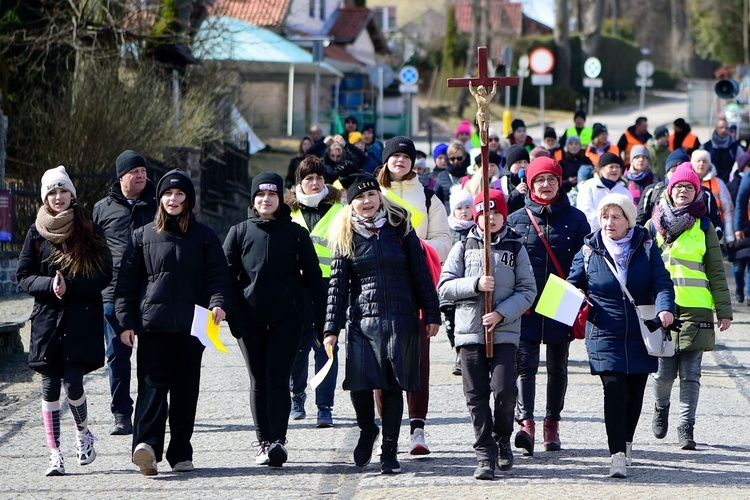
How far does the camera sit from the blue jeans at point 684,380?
312 inches

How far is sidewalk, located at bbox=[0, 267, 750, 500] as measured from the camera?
684cm

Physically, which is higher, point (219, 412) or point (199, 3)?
point (199, 3)

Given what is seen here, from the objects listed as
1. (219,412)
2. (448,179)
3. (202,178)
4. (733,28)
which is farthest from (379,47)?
(219,412)

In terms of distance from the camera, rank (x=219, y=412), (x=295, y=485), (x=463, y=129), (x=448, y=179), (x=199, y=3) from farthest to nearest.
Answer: (x=199, y=3), (x=463, y=129), (x=448, y=179), (x=219, y=412), (x=295, y=485)

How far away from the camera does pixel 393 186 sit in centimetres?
860

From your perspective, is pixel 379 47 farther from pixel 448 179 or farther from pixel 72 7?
pixel 448 179

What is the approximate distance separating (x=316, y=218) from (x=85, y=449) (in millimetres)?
2324

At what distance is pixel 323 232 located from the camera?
344 inches

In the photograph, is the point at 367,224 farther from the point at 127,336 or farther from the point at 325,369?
the point at 127,336

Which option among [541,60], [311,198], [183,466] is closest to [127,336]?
[183,466]

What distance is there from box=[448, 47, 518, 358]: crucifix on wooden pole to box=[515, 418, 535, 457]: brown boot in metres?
0.74

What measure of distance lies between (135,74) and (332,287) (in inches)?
565

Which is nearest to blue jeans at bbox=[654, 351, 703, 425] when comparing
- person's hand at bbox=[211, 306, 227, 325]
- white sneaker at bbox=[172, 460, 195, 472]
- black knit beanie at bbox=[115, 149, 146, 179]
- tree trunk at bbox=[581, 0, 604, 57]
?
person's hand at bbox=[211, 306, 227, 325]

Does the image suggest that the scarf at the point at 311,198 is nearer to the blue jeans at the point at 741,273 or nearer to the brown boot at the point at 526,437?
the brown boot at the point at 526,437
